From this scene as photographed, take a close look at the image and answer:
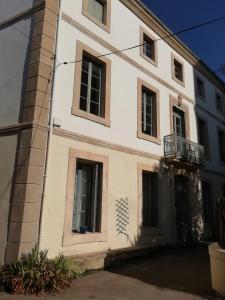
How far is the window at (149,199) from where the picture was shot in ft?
32.6

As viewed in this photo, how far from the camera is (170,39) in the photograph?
13.1m

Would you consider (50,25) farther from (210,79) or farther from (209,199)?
(210,79)

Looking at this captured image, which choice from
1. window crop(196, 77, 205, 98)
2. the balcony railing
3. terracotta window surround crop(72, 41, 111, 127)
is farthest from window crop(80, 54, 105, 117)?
window crop(196, 77, 205, 98)

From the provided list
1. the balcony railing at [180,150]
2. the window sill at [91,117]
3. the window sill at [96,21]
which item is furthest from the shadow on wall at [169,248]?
the window sill at [96,21]

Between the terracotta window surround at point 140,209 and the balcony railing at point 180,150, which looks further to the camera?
the balcony railing at point 180,150

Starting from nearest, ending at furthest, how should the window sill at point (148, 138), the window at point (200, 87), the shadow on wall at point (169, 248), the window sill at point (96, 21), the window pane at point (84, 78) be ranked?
the shadow on wall at point (169, 248), the window pane at point (84, 78), the window sill at point (96, 21), the window sill at point (148, 138), the window at point (200, 87)

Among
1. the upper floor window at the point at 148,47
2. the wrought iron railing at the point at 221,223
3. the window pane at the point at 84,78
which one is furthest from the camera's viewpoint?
the upper floor window at the point at 148,47

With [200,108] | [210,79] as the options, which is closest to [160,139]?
[200,108]

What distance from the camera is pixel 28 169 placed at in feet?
21.0

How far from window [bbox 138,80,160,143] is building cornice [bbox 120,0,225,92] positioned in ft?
9.91

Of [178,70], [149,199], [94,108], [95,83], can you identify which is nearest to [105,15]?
[95,83]

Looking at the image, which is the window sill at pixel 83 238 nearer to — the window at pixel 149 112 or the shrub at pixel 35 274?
the shrub at pixel 35 274

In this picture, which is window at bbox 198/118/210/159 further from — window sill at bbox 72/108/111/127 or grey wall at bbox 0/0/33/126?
grey wall at bbox 0/0/33/126

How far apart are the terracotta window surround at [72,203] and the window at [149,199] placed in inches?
91.8
